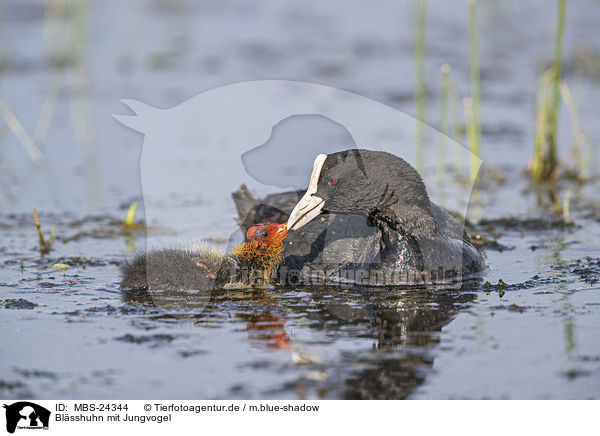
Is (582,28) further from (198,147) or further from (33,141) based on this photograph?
(33,141)

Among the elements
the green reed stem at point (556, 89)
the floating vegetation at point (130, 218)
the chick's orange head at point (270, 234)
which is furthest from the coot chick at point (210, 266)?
the green reed stem at point (556, 89)

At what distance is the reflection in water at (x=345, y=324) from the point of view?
13.5 feet

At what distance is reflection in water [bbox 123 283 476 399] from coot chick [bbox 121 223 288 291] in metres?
0.08

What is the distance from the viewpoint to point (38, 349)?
4605 mm

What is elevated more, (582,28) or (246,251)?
(582,28)

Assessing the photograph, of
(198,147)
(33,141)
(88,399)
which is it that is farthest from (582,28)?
(88,399)

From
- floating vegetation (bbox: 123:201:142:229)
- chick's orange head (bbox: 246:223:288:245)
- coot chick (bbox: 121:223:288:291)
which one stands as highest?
floating vegetation (bbox: 123:201:142:229)

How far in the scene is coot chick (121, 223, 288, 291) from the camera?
5641mm

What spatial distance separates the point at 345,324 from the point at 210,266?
1.15 meters
